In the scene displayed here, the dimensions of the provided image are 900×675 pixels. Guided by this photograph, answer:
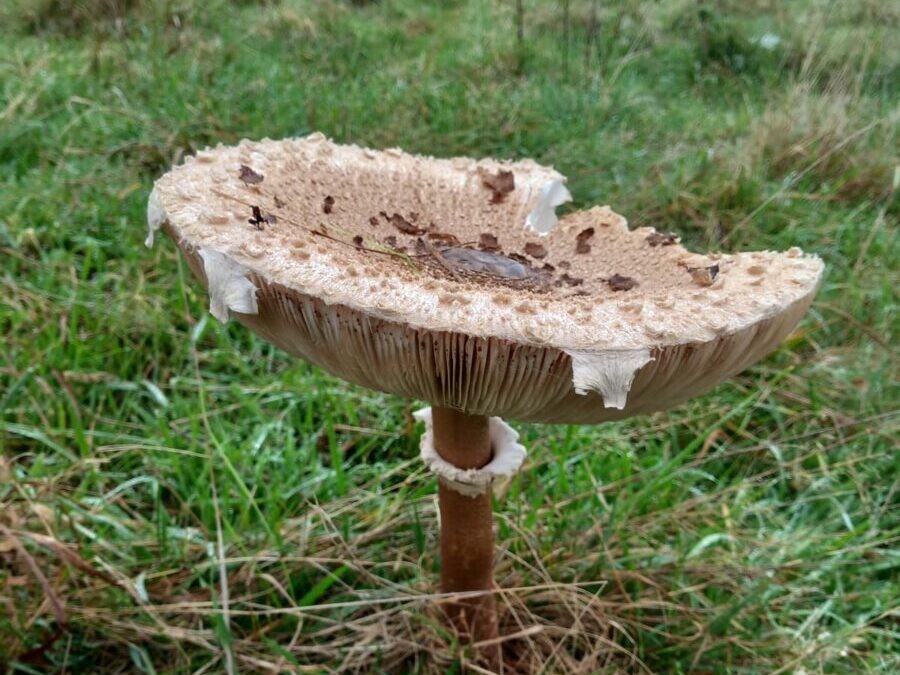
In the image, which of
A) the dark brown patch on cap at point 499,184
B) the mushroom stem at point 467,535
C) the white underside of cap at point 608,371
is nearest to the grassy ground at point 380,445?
the mushroom stem at point 467,535

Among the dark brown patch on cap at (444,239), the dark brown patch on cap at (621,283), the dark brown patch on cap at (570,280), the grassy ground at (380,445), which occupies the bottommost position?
the grassy ground at (380,445)

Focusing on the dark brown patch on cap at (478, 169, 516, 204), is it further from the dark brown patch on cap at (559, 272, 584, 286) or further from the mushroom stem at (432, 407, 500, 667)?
the mushroom stem at (432, 407, 500, 667)

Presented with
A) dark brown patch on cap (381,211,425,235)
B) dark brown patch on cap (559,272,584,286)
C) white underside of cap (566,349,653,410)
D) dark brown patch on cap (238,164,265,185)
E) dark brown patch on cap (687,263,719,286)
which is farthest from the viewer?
dark brown patch on cap (381,211,425,235)

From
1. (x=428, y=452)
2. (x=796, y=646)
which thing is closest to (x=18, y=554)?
(x=428, y=452)

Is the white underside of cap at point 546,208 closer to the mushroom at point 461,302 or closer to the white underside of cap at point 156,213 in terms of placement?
the mushroom at point 461,302

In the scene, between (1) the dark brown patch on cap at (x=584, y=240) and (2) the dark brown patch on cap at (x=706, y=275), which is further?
(1) the dark brown patch on cap at (x=584, y=240)

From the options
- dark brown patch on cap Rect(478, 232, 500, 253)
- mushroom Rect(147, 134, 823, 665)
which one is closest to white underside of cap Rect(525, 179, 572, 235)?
mushroom Rect(147, 134, 823, 665)

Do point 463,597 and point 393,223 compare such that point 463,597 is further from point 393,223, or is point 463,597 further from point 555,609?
point 393,223

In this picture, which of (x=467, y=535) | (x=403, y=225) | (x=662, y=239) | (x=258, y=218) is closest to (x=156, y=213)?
(x=258, y=218)
